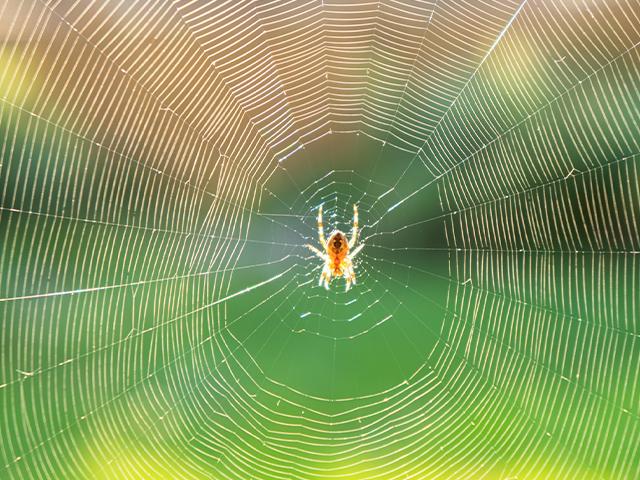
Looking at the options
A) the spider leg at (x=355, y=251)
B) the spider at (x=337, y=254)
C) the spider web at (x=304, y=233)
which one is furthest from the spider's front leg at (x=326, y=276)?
the spider web at (x=304, y=233)

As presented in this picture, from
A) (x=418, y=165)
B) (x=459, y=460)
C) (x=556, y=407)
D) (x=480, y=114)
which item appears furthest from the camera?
(x=418, y=165)

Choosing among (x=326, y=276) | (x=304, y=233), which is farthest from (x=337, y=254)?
(x=304, y=233)

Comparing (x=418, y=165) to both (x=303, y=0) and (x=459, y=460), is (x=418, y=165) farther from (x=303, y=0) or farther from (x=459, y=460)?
(x=459, y=460)

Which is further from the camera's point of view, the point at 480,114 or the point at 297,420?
the point at 480,114

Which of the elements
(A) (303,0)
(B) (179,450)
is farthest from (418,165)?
(B) (179,450)

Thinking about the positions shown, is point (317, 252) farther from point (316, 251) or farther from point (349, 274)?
point (349, 274)
